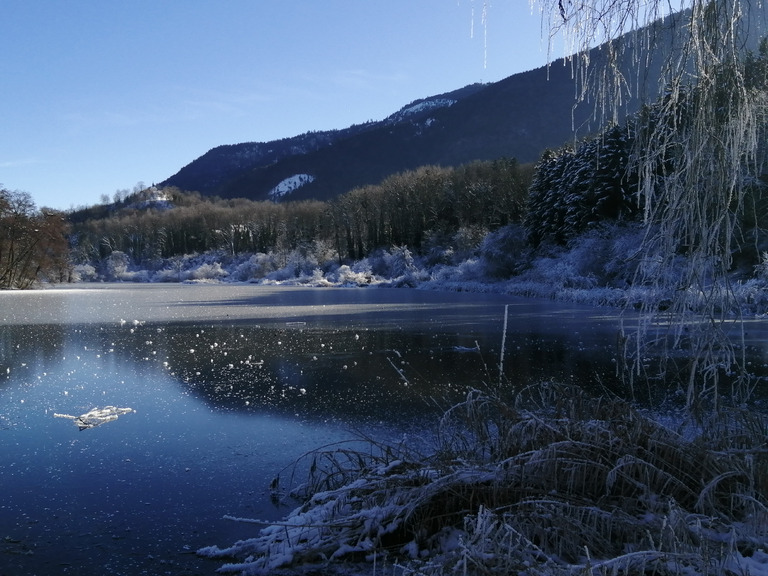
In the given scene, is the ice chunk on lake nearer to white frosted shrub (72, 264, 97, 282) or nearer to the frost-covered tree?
the frost-covered tree

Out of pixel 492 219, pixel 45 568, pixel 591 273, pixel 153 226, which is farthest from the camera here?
pixel 153 226

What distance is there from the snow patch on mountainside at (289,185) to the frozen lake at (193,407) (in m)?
142

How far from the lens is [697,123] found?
304 cm

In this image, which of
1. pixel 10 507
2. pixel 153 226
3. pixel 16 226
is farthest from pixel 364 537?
pixel 153 226

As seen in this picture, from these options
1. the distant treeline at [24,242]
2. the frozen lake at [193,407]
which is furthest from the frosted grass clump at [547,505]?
the distant treeline at [24,242]

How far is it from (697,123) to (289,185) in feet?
536

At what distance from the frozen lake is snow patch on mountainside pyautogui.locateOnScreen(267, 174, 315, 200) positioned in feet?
467

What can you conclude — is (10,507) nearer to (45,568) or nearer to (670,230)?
(45,568)

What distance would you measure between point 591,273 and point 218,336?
2214 centimetres

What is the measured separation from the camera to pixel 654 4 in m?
2.96

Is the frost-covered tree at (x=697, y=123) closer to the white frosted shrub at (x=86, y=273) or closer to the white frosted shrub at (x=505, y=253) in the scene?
the white frosted shrub at (x=505, y=253)

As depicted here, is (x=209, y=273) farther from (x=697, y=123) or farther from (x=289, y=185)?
(x=289, y=185)

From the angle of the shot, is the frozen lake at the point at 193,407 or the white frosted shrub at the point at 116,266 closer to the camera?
the frozen lake at the point at 193,407

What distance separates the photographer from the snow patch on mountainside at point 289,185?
15825 centimetres
